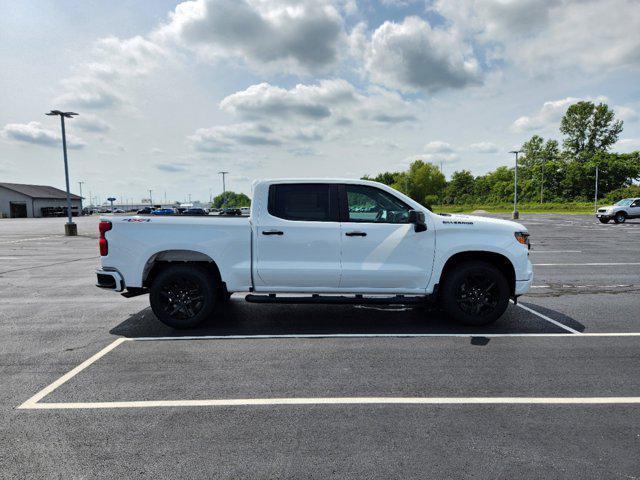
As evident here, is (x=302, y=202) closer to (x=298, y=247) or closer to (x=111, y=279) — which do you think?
(x=298, y=247)

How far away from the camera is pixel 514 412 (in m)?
3.31

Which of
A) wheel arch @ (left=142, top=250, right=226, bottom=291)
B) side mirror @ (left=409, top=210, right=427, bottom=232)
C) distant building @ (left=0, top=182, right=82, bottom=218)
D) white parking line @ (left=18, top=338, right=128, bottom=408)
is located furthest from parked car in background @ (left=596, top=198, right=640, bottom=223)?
distant building @ (left=0, top=182, right=82, bottom=218)

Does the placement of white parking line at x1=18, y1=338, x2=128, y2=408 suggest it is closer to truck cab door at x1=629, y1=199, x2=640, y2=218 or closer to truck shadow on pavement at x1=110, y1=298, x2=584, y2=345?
truck shadow on pavement at x1=110, y1=298, x2=584, y2=345

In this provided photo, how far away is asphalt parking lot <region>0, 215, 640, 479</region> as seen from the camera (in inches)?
106

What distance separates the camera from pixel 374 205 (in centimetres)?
559

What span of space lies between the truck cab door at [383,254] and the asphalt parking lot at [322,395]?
2.22 ft

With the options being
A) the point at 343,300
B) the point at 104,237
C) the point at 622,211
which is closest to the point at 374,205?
the point at 343,300

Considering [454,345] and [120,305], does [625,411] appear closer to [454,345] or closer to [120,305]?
[454,345]

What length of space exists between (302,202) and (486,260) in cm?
278

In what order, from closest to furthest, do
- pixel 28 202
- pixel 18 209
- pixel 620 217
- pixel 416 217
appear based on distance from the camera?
pixel 416 217, pixel 620 217, pixel 18 209, pixel 28 202

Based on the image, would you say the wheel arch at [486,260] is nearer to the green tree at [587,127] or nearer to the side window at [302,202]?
the side window at [302,202]

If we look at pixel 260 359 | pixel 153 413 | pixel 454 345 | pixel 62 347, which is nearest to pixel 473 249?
pixel 454 345

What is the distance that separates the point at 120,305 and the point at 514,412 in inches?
253

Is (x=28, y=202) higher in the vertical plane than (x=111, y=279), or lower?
higher
